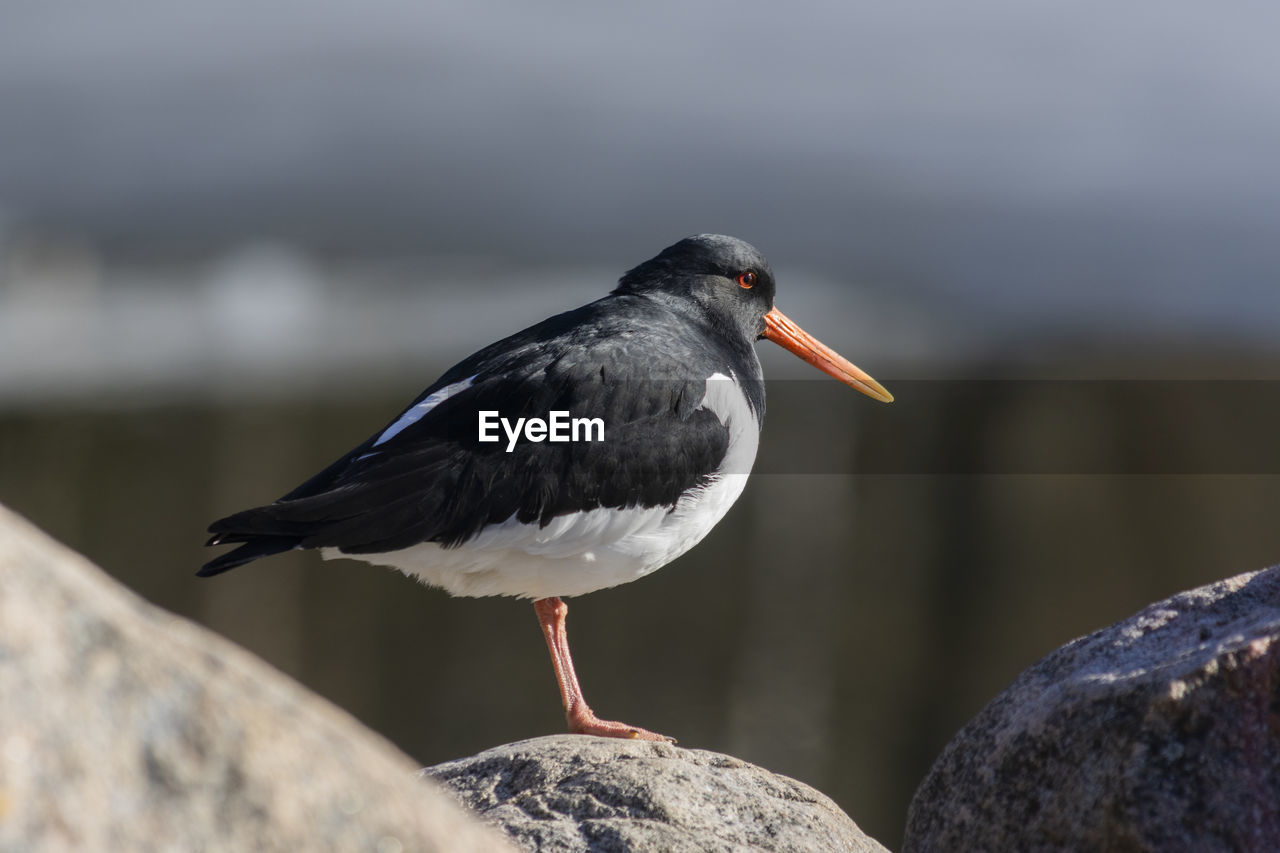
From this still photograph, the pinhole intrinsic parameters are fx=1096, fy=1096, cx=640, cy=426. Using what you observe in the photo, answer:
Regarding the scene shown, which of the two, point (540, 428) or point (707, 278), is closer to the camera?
point (540, 428)

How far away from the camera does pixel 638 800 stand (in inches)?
124

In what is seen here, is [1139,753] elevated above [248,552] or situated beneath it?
situated beneath

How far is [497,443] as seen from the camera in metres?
4.11

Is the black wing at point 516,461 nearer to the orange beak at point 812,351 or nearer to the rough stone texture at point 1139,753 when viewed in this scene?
the orange beak at point 812,351

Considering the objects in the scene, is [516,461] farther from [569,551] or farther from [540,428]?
[569,551]

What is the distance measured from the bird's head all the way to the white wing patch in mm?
1179

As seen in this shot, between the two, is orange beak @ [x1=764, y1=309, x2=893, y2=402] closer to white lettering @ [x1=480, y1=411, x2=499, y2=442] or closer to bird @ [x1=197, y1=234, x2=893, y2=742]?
bird @ [x1=197, y1=234, x2=893, y2=742]

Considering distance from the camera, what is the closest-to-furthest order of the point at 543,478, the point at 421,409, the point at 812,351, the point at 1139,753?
1. the point at 1139,753
2. the point at 543,478
3. the point at 421,409
4. the point at 812,351

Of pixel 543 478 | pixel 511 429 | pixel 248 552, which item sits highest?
pixel 511 429

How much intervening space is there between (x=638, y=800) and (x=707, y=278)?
2766 mm

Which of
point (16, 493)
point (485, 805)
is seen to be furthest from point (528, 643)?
point (485, 805)

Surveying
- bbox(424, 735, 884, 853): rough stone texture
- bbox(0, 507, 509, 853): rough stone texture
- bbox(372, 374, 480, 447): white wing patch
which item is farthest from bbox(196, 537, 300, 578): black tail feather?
bbox(0, 507, 509, 853): rough stone texture

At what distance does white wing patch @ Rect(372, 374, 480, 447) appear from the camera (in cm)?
423

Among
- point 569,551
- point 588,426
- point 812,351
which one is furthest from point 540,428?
point 812,351
